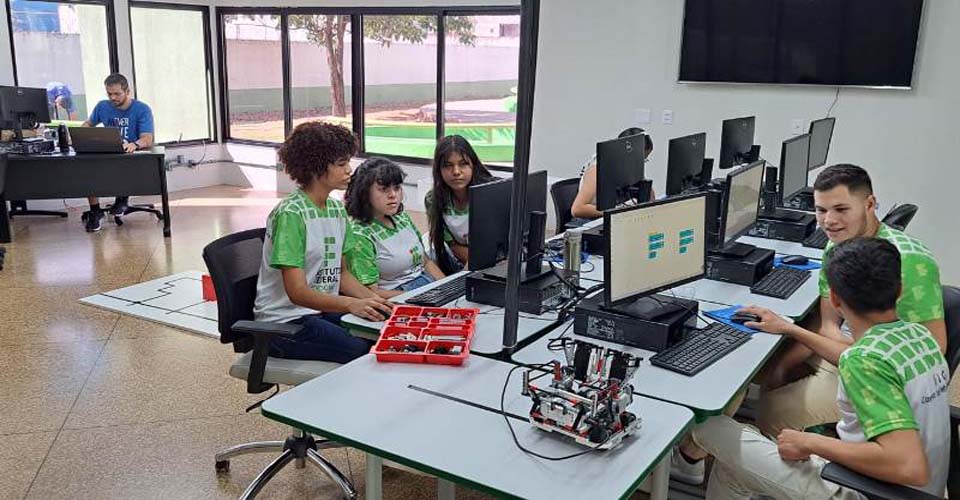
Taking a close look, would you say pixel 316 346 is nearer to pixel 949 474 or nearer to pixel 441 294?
pixel 441 294

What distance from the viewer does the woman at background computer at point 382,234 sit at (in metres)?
Answer: 3.05

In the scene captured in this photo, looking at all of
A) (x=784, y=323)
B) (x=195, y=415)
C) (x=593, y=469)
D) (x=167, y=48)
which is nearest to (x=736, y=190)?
(x=784, y=323)

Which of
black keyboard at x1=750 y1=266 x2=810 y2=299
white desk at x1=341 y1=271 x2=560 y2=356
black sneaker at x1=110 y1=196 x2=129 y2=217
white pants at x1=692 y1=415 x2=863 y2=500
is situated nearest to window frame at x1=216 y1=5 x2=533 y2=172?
black sneaker at x1=110 y1=196 x2=129 y2=217

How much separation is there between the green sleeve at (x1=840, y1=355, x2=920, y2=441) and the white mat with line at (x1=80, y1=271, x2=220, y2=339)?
3.40m

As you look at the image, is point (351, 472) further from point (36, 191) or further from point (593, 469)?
point (36, 191)

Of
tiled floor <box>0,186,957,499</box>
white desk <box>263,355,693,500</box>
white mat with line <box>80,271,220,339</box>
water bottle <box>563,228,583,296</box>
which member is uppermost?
water bottle <box>563,228,583,296</box>

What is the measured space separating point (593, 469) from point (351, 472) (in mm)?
1532

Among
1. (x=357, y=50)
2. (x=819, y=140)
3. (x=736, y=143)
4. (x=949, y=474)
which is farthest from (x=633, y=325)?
(x=357, y=50)

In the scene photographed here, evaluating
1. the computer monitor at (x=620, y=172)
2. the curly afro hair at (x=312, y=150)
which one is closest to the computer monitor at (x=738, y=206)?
the computer monitor at (x=620, y=172)

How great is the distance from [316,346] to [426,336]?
0.57 m

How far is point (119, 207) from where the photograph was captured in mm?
7105

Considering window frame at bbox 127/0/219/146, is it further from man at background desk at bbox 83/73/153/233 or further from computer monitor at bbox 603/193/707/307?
computer monitor at bbox 603/193/707/307

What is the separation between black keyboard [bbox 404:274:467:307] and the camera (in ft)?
9.04

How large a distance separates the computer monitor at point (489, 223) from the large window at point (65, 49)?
6343 mm
